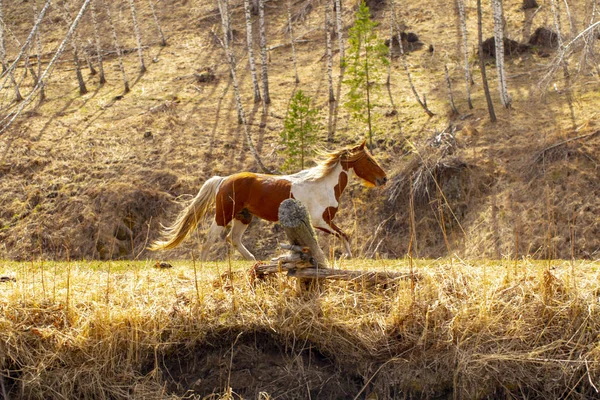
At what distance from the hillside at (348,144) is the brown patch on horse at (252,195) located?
4.87 ft

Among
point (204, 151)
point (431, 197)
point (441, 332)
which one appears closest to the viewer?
point (441, 332)

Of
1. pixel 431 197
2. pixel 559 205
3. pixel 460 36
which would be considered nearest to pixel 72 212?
pixel 431 197

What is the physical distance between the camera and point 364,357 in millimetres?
8484

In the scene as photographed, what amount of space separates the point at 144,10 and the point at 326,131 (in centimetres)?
2404

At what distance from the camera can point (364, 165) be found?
13.0 metres

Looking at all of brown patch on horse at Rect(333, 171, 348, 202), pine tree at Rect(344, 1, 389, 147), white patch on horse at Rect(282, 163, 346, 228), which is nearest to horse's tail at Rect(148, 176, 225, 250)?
white patch on horse at Rect(282, 163, 346, 228)

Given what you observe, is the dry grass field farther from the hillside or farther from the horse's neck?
the horse's neck

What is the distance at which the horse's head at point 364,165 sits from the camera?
42.1 feet

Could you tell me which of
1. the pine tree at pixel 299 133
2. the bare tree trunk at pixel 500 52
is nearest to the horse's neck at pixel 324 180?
the pine tree at pixel 299 133

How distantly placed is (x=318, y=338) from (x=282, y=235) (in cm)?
1050

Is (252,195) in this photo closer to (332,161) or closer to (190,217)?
(190,217)

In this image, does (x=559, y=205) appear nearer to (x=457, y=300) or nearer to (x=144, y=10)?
(x=457, y=300)

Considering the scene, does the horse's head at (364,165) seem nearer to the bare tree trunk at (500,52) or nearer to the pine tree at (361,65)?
the pine tree at (361,65)

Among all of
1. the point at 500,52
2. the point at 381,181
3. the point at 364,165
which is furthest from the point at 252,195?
the point at 500,52
